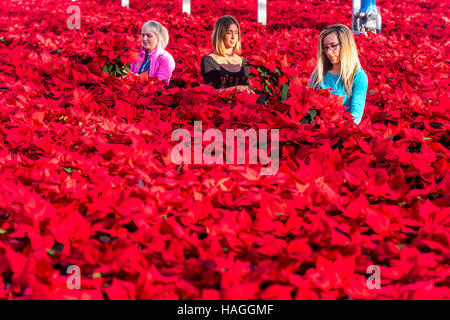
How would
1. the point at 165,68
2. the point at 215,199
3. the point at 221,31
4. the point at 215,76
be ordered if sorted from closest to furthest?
1. the point at 215,199
2. the point at 215,76
3. the point at 221,31
4. the point at 165,68

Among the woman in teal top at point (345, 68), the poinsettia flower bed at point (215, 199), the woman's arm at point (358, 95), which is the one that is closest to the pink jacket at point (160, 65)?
the poinsettia flower bed at point (215, 199)

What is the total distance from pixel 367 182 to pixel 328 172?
8.3 inches

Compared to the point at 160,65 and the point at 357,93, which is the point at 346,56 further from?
the point at 160,65

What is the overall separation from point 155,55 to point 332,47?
209 centimetres

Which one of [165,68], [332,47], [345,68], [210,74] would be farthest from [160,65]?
[345,68]

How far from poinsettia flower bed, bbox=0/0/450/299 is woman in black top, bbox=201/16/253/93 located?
0.69m

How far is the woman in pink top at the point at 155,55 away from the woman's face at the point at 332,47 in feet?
5.89

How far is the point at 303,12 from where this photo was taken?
11406 mm

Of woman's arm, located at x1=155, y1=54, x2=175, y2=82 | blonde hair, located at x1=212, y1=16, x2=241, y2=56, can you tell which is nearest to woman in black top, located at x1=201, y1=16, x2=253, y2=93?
blonde hair, located at x1=212, y1=16, x2=241, y2=56

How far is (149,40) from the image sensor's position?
5422 millimetres

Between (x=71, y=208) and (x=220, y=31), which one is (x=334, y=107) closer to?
(x=71, y=208)

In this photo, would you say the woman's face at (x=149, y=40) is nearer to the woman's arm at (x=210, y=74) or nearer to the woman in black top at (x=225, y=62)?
the woman in black top at (x=225, y=62)

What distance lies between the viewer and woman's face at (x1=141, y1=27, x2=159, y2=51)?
17.8ft

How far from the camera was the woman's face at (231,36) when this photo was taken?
4871 millimetres
